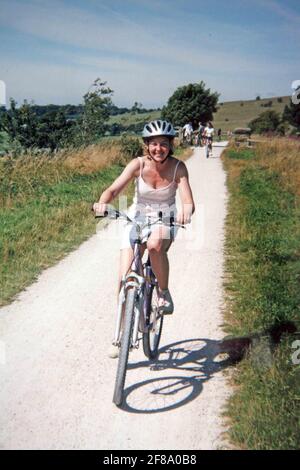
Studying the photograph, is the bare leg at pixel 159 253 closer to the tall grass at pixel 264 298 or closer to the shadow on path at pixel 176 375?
the shadow on path at pixel 176 375

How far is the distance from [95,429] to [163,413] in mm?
542

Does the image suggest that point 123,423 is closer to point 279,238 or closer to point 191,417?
point 191,417

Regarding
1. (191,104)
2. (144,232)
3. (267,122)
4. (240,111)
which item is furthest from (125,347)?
(240,111)

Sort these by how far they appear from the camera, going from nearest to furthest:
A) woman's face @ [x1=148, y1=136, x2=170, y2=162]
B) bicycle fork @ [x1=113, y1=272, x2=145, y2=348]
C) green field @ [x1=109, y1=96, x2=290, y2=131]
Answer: bicycle fork @ [x1=113, y1=272, x2=145, y2=348], woman's face @ [x1=148, y1=136, x2=170, y2=162], green field @ [x1=109, y1=96, x2=290, y2=131]

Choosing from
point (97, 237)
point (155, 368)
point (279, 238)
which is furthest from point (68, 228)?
point (155, 368)

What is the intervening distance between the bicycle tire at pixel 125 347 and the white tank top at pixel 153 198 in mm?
820

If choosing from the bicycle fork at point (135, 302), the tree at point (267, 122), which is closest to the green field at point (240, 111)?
the tree at point (267, 122)

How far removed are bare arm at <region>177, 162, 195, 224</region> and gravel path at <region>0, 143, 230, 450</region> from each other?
57.5 inches

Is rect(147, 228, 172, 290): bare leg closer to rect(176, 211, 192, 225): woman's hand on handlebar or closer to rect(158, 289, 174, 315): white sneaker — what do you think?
rect(158, 289, 174, 315): white sneaker

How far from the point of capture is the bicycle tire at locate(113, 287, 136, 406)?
128 inches

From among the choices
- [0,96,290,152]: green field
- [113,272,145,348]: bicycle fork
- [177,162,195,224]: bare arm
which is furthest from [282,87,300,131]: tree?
[113,272,145,348]: bicycle fork

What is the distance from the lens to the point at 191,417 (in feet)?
10.9

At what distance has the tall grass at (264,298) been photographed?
311cm

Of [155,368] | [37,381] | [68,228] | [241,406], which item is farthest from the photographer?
[68,228]
